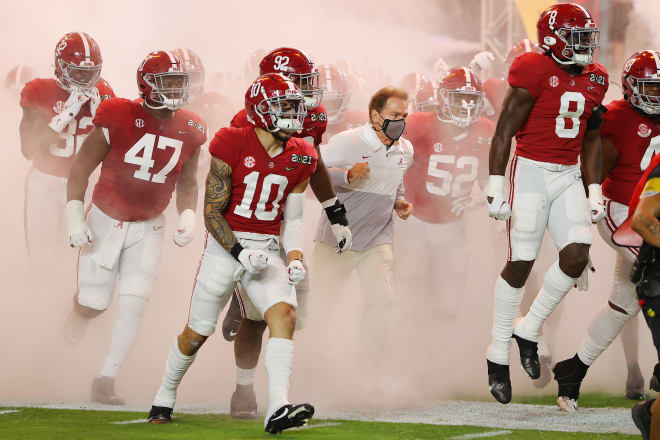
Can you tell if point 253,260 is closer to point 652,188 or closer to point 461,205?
point 652,188

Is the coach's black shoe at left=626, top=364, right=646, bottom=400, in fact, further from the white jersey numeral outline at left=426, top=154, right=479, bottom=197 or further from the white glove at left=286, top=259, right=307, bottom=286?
the white glove at left=286, top=259, right=307, bottom=286

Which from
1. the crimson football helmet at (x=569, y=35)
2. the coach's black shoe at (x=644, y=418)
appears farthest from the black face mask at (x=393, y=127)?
the coach's black shoe at (x=644, y=418)

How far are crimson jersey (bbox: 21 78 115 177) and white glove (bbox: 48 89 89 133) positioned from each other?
0.26 feet

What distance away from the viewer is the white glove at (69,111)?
21.3ft

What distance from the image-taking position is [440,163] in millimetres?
6984

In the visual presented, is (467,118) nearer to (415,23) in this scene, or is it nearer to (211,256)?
(211,256)

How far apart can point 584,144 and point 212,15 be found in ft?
16.5

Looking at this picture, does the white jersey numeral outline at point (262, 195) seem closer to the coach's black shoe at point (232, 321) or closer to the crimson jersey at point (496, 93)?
the coach's black shoe at point (232, 321)

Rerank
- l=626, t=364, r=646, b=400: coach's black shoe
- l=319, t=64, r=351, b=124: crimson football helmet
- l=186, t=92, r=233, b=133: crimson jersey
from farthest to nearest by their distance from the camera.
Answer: l=186, t=92, r=233, b=133: crimson jersey < l=319, t=64, r=351, b=124: crimson football helmet < l=626, t=364, r=646, b=400: coach's black shoe

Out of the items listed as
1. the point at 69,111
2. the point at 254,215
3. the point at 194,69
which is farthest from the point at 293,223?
the point at 194,69

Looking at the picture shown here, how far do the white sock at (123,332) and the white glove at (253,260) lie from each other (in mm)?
1373

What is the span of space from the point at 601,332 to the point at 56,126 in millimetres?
3236

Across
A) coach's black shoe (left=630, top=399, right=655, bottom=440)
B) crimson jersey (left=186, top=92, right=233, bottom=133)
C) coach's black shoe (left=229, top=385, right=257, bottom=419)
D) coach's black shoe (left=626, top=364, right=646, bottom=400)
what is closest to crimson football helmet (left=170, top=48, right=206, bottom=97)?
crimson jersey (left=186, top=92, right=233, bottom=133)

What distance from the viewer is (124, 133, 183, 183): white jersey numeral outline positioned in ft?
19.5
